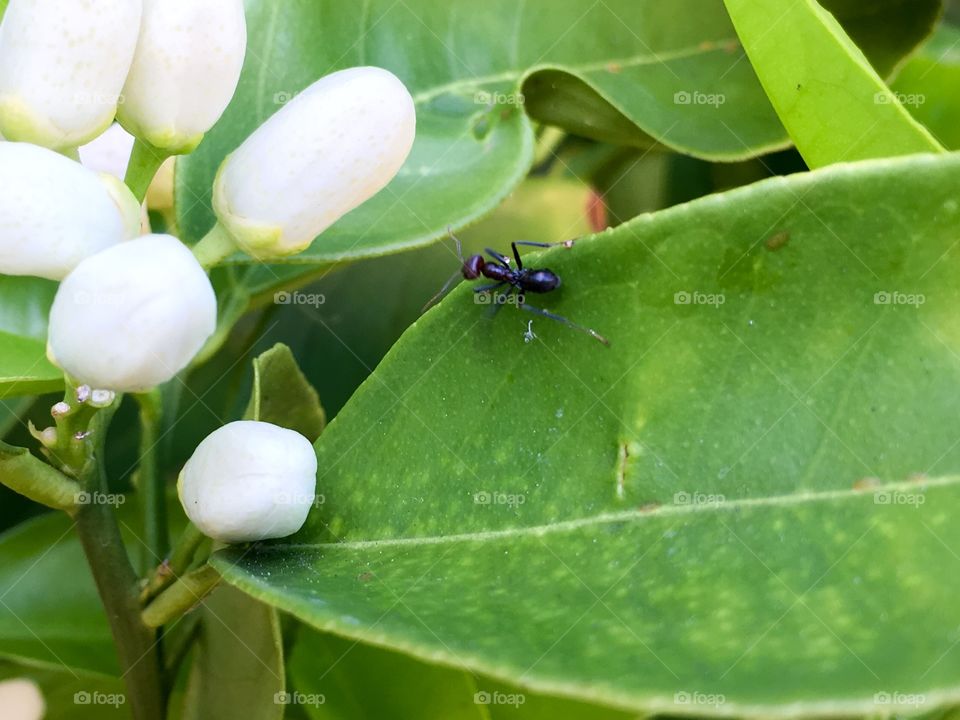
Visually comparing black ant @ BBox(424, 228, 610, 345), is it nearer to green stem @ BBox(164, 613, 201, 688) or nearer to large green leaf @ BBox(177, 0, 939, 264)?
large green leaf @ BBox(177, 0, 939, 264)

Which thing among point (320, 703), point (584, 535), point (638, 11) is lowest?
point (320, 703)

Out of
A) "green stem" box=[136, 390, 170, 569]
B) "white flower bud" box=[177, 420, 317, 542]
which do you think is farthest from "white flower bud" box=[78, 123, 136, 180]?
"white flower bud" box=[177, 420, 317, 542]

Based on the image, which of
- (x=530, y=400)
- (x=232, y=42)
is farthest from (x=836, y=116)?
(x=232, y=42)

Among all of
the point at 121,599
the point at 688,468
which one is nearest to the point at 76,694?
the point at 121,599

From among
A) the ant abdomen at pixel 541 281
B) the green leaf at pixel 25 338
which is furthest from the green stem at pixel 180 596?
the ant abdomen at pixel 541 281

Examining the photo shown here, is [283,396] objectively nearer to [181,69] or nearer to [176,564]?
[176,564]

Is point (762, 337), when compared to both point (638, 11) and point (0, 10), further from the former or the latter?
point (0, 10)

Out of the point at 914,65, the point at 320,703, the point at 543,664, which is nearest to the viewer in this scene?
the point at 543,664
